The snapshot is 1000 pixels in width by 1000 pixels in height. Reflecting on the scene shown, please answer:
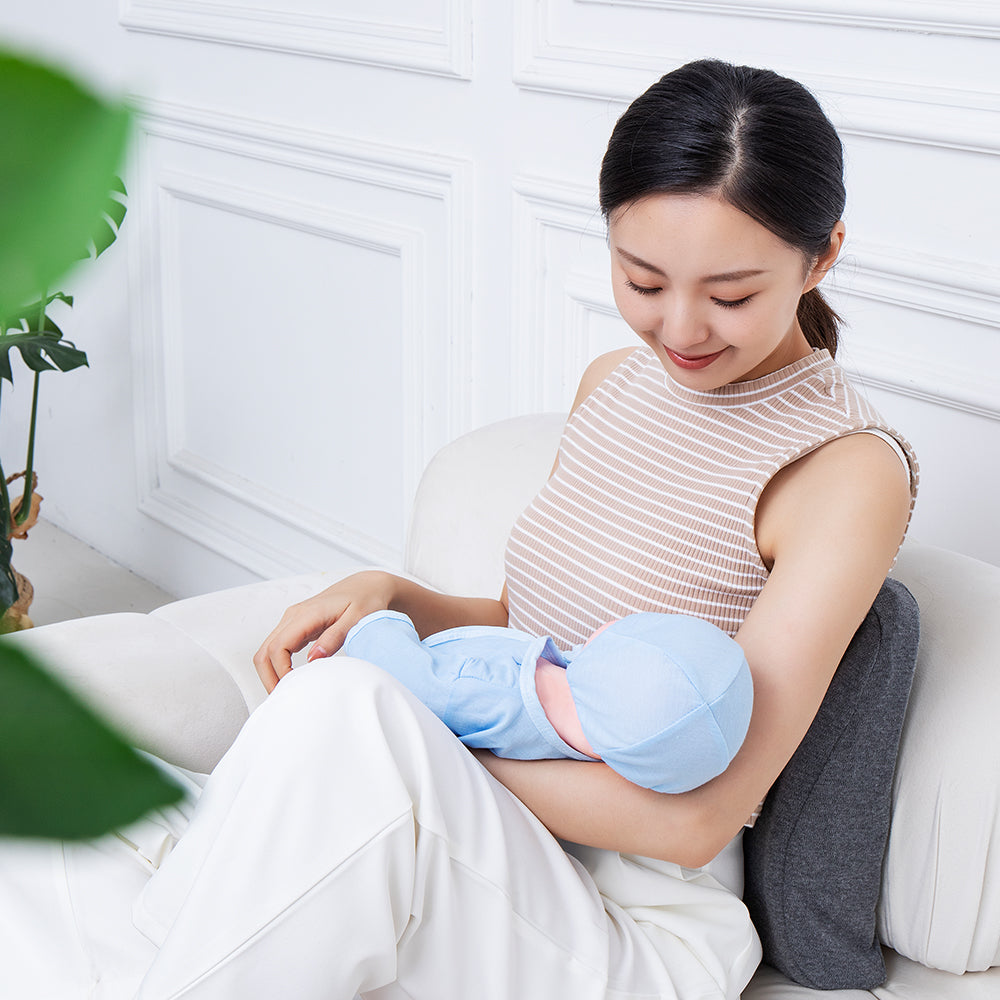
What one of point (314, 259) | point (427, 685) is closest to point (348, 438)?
point (314, 259)

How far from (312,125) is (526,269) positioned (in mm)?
602

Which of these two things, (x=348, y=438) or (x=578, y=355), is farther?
(x=348, y=438)

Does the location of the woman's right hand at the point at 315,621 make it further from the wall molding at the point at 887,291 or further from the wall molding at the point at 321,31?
the wall molding at the point at 321,31

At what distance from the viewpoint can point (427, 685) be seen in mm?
1077

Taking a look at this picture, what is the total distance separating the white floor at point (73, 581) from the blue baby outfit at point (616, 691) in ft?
6.33

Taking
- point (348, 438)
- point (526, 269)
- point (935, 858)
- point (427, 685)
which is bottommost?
point (348, 438)

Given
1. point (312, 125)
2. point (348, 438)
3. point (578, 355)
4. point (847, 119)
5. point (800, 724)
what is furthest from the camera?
point (348, 438)

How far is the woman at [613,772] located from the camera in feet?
2.95

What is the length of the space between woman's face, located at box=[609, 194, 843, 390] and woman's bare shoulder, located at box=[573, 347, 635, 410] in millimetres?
302

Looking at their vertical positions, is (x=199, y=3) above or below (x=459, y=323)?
above

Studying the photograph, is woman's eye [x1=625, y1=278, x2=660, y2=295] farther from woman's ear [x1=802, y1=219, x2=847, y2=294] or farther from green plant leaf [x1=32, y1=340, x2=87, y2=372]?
green plant leaf [x1=32, y1=340, x2=87, y2=372]

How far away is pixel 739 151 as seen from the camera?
1.02 metres

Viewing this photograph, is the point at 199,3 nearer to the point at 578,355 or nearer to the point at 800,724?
the point at 578,355

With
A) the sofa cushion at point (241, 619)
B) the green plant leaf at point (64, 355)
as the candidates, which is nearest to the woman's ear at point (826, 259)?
the sofa cushion at point (241, 619)
